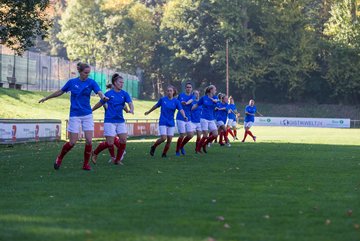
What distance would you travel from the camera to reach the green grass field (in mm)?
7957

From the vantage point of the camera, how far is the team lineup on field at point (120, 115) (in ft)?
51.0

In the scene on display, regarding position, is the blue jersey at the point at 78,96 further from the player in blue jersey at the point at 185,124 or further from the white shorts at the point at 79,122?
the player in blue jersey at the point at 185,124

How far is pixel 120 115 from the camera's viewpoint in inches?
685

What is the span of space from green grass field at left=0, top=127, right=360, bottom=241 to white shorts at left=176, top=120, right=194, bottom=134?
181 inches

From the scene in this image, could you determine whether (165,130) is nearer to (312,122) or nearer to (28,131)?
(28,131)

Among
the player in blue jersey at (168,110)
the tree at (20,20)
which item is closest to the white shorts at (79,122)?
the player in blue jersey at (168,110)

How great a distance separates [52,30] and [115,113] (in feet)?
335

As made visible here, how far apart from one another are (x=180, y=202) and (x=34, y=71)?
51586 millimetres

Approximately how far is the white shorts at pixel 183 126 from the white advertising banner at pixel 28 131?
347 inches

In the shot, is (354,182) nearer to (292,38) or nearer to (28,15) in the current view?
(28,15)

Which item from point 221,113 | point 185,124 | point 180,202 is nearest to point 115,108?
point 185,124

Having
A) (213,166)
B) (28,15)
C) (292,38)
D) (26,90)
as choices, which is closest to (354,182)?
(213,166)

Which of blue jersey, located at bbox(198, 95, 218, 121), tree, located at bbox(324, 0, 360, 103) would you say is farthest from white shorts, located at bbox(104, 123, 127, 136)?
tree, located at bbox(324, 0, 360, 103)

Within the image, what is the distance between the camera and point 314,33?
277 feet
